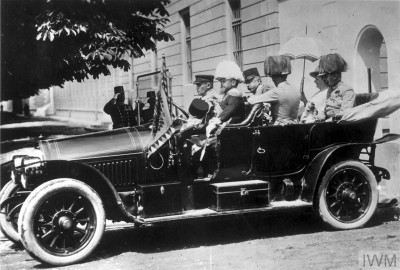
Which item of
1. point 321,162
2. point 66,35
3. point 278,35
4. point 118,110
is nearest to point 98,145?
point 321,162

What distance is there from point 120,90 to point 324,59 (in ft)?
18.2

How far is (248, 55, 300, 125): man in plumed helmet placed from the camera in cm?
603

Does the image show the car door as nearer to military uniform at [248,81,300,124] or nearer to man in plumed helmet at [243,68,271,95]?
military uniform at [248,81,300,124]

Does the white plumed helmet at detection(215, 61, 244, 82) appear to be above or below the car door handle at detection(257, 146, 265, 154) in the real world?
above

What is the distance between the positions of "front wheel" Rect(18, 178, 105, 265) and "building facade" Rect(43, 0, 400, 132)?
5.83 feet

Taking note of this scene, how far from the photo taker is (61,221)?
4.89 meters

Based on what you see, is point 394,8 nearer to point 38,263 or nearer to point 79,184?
point 79,184

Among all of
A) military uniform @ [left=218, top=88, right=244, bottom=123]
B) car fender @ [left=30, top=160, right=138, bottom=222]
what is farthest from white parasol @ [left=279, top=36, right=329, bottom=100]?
car fender @ [left=30, top=160, right=138, bottom=222]

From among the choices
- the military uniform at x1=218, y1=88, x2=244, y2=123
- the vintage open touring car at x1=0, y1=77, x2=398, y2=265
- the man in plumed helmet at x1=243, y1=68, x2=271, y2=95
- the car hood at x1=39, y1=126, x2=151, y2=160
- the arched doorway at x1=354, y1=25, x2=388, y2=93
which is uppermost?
the arched doorway at x1=354, y1=25, x2=388, y2=93

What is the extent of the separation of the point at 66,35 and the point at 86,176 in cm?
339

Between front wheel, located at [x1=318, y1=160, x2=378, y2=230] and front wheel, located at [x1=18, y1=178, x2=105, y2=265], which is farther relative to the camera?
front wheel, located at [x1=318, y1=160, x2=378, y2=230]

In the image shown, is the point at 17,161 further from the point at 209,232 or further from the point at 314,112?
the point at 314,112

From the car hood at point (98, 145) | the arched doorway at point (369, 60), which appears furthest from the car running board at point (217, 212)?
the arched doorway at point (369, 60)

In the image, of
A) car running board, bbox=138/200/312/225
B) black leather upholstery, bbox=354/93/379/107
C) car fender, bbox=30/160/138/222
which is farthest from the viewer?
black leather upholstery, bbox=354/93/379/107
